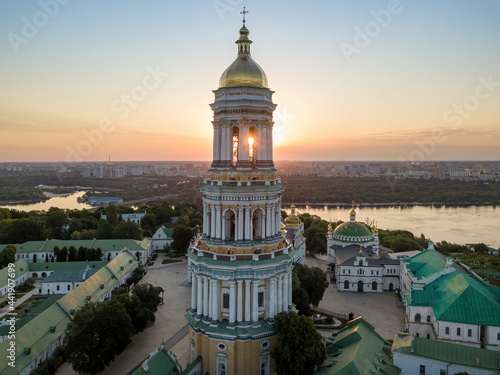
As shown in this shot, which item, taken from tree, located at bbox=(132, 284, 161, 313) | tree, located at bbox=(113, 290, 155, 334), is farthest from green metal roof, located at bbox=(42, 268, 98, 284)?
tree, located at bbox=(113, 290, 155, 334)

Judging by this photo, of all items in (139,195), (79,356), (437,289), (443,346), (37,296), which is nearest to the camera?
(443,346)

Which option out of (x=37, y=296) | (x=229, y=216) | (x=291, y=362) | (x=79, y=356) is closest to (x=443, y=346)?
(x=291, y=362)

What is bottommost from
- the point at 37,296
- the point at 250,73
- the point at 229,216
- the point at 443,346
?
the point at 37,296

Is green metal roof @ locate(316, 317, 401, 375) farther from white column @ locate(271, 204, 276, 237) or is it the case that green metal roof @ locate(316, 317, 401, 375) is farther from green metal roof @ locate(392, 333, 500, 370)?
white column @ locate(271, 204, 276, 237)

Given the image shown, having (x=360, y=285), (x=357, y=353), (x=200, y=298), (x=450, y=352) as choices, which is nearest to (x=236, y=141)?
(x=200, y=298)

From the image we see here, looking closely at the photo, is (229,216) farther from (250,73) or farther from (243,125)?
(250,73)

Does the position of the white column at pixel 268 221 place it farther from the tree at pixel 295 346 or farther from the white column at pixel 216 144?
the tree at pixel 295 346

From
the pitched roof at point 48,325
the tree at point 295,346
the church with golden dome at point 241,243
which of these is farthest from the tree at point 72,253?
the tree at point 295,346
